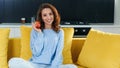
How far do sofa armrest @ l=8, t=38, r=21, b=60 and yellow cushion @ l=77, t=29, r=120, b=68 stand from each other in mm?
761

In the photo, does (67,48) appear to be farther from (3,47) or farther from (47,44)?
(3,47)

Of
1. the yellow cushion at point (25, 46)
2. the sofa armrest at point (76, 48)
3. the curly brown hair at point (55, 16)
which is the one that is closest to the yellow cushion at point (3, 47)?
the yellow cushion at point (25, 46)

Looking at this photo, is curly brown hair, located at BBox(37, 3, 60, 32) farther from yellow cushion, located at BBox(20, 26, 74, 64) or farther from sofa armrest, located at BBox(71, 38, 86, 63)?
sofa armrest, located at BBox(71, 38, 86, 63)

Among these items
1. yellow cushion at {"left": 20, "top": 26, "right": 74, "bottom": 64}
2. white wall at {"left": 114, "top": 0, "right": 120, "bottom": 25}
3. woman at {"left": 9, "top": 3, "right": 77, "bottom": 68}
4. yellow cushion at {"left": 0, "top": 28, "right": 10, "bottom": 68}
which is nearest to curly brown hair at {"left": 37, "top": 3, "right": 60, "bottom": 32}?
woman at {"left": 9, "top": 3, "right": 77, "bottom": 68}

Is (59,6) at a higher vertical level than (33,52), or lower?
higher

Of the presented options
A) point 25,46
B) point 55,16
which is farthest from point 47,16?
point 25,46

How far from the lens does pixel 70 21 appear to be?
18.8ft

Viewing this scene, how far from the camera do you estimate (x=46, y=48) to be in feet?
Result: 9.30

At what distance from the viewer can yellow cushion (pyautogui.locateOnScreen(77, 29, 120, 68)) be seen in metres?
2.79

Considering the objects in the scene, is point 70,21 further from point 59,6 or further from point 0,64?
point 0,64

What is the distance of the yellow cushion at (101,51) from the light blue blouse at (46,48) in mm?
346

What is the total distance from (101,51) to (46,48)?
0.62 m

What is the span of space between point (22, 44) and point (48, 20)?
1.41 feet

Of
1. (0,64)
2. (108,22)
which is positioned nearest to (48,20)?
(0,64)
